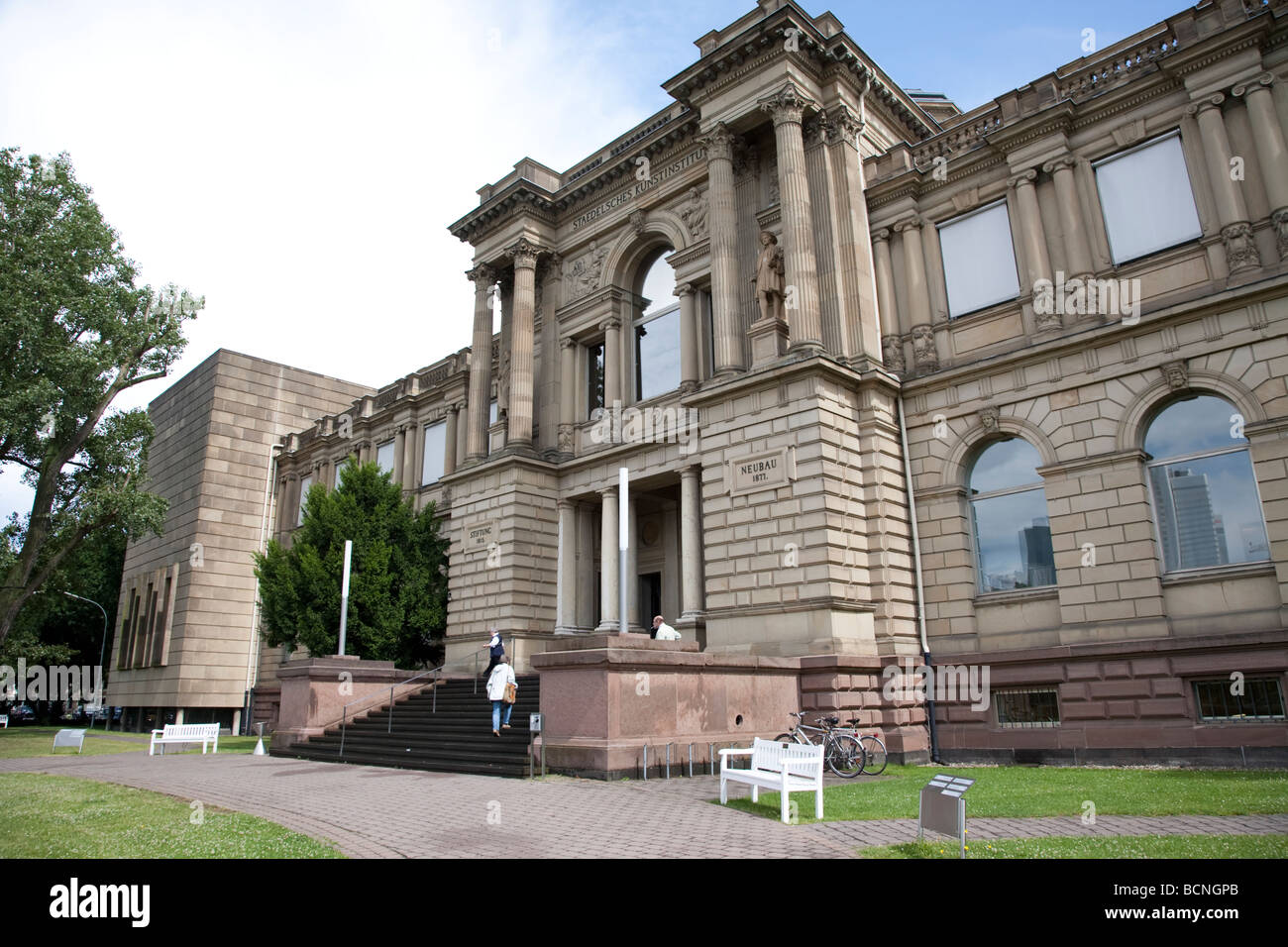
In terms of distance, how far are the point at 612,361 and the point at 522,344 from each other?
346 centimetres

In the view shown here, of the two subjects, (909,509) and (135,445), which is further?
(135,445)

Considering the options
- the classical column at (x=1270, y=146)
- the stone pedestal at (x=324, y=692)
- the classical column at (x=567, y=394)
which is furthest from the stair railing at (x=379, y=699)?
the classical column at (x=1270, y=146)

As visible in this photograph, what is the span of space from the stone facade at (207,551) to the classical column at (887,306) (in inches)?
1353

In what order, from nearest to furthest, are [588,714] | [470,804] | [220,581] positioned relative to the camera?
[470,804], [588,714], [220,581]

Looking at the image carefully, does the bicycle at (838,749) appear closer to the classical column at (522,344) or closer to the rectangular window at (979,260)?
the rectangular window at (979,260)

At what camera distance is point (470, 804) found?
11.4 m

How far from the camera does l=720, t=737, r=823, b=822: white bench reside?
34.2 ft

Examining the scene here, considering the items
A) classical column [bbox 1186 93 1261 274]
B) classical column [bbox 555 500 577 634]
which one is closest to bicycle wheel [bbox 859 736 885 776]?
classical column [bbox 555 500 577 634]

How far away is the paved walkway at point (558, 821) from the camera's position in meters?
8.21

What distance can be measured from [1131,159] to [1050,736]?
506 inches

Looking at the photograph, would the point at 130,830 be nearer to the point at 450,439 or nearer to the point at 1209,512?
the point at 1209,512

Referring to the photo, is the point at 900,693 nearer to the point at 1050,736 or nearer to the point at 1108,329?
the point at 1050,736

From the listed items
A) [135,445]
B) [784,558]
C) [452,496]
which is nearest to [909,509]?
[784,558]

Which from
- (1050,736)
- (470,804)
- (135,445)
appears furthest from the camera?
(135,445)
